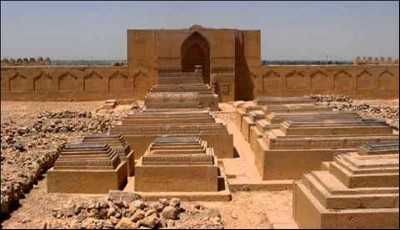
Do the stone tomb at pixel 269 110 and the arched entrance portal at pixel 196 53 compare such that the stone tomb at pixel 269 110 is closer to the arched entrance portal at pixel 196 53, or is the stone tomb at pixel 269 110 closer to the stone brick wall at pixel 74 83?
the arched entrance portal at pixel 196 53

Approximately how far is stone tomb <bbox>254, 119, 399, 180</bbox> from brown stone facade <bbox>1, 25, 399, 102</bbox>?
15925 millimetres

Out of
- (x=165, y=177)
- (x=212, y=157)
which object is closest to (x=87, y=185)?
(x=165, y=177)

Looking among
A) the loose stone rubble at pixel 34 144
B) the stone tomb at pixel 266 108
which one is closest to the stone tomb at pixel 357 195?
the loose stone rubble at pixel 34 144

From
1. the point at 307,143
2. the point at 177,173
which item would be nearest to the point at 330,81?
the point at 307,143

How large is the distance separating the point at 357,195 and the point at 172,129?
7.62 m

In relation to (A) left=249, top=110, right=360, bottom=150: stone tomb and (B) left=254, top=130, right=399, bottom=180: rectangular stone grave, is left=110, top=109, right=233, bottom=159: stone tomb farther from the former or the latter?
Answer: (B) left=254, top=130, right=399, bottom=180: rectangular stone grave

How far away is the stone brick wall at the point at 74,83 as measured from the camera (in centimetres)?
2875

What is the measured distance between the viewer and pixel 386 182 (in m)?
7.16

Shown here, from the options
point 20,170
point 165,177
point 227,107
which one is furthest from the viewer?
point 227,107

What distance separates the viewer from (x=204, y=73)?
2998 centimetres

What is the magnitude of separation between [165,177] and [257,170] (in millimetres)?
2636

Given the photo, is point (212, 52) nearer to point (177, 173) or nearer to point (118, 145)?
point (118, 145)

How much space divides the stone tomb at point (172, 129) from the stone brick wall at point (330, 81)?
1527cm

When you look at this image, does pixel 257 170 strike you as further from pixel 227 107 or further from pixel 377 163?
pixel 227 107
